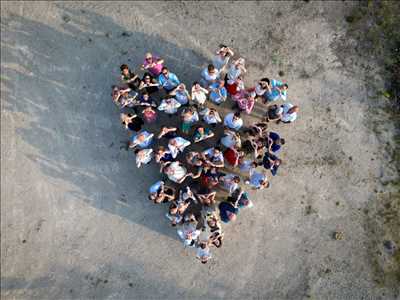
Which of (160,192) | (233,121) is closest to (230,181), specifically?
(233,121)

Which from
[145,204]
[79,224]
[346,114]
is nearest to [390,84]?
[346,114]

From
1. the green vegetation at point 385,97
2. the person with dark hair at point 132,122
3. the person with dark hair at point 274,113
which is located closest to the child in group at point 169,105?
the person with dark hair at point 132,122

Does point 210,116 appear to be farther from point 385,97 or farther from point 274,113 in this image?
point 385,97

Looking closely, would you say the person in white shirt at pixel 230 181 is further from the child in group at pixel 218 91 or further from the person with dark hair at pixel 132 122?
the person with dark hair at pixel 132 122

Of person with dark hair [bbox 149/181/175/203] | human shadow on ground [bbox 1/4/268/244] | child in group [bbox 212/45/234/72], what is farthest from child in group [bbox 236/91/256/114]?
person with dark hair [bbox 149/181/175/203]

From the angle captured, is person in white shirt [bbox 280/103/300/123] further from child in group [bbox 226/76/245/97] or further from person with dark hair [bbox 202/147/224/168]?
person with dark hair [bbox 202/147/224/168]

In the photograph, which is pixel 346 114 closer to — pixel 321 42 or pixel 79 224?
pixel 321 42
